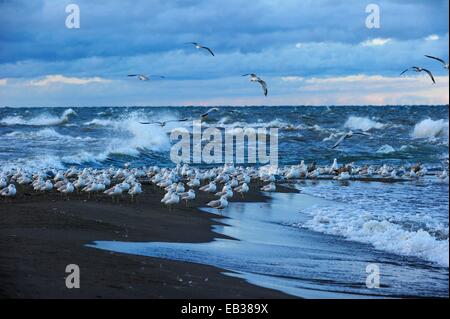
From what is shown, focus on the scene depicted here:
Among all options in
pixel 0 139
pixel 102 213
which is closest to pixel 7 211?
pixel 102 213

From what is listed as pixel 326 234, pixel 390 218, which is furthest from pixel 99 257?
pixel 390 218

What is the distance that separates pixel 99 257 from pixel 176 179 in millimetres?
11787

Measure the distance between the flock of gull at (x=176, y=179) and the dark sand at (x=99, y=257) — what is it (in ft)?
6.37

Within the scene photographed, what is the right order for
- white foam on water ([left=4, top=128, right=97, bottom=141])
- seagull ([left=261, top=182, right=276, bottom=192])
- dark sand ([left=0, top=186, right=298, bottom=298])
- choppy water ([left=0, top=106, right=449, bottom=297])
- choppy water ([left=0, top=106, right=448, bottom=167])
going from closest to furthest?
dark sand ([left=0, top=186, right=298, bottom=298]) → choppy water ([left=0, top=106, right=449, bottom=297]) → seagull ([left=261, top=182, right=276, bottom=192]) → choppy water ([left=0, top=106, right=448, bottom=167]) → white foam on water ([left=4, top=128, right=97, bottom=141])

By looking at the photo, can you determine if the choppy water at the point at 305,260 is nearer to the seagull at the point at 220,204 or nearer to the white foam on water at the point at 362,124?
the seagull at the point at 220,204

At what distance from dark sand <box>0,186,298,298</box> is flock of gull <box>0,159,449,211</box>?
6.37ft

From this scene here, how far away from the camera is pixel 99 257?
370 inches

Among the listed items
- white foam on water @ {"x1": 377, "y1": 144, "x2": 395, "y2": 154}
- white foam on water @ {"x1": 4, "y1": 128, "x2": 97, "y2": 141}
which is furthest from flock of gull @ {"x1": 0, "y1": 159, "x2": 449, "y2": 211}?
white foam on water @ {"x1": 4, "y1": 128, "x2": 97, "y2": 141}

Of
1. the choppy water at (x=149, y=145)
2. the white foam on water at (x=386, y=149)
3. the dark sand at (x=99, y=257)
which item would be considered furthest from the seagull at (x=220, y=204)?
the white foam on water at (x=386, y=149)

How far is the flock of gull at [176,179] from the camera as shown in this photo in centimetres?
1691

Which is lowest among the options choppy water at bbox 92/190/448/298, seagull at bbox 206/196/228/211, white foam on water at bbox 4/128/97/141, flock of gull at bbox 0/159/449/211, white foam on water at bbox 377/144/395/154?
choppy water at bbox 92/190/448/298

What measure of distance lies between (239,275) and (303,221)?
229 inches

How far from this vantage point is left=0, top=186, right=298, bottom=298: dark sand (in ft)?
25.8

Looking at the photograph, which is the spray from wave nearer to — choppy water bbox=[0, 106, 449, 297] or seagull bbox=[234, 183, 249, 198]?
choppy water bbox=[0, 106, 449, 297]
